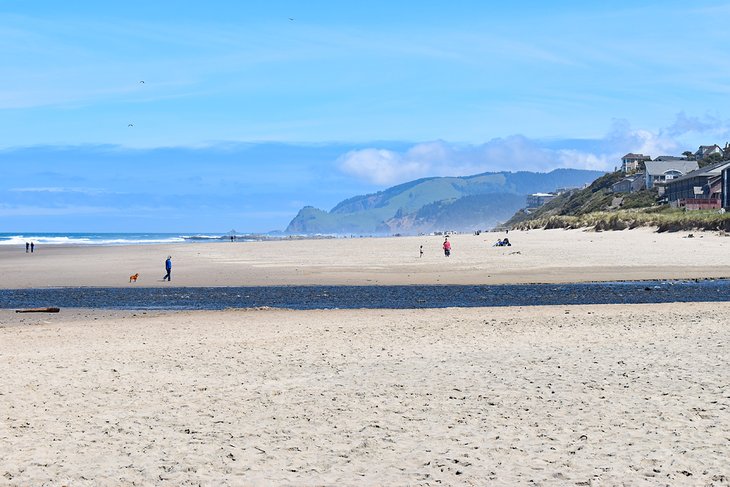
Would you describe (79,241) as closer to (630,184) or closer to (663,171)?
(630,184)

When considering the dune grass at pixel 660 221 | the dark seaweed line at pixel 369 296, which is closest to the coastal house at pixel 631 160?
the dune grass at pixel 660 221

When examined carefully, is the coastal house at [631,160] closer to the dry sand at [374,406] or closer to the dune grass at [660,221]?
the dune grass at [660,221]

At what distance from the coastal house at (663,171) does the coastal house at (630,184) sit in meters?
2.60

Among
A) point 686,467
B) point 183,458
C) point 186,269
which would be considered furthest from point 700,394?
point 186,269

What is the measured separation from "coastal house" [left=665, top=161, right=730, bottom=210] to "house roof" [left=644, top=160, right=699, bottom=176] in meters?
17.3

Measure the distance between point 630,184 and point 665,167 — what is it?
31.3ft

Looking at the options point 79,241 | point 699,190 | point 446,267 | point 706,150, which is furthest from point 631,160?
point 446,267

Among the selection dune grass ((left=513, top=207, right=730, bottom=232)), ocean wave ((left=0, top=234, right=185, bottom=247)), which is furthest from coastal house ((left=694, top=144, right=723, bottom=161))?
ocean wave ((left=0, top=234, right=185, bottom=247))

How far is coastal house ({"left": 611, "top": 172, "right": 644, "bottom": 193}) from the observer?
130 meters

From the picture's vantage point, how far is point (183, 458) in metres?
8.32

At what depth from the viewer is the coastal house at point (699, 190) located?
275 feet

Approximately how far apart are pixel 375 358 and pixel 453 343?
7.33ft

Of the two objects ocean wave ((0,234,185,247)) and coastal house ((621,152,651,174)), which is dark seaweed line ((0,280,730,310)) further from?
coastal house ((621,152,651,174))

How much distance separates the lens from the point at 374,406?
10383 millimetres
